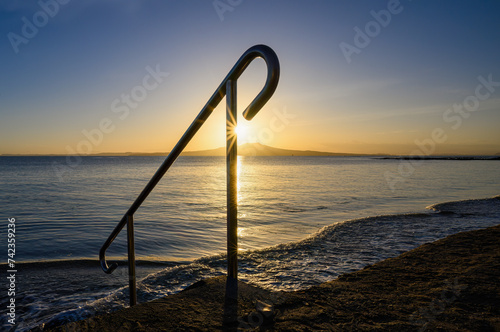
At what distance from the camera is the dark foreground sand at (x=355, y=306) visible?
4.81ft

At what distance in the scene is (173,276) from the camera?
488 centimetres

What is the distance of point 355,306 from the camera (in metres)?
2.13

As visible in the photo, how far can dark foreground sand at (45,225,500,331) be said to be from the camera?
1.47 metres

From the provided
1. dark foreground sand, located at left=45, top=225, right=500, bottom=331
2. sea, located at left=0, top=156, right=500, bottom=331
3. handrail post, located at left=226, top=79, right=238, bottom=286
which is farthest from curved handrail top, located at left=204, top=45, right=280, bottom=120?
sea, located at left=0, top=156, right=500, bottom=331

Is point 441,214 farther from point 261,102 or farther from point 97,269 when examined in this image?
point 261,102

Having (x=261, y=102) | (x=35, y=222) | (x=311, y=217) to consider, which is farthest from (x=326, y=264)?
(x=35, y=222)

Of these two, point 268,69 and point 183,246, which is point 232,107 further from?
point 183,246

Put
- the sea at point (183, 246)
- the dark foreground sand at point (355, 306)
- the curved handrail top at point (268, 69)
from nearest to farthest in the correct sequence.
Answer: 1. the curved handrail top at point (268, 69)
2. the dark foreground sand at point (355, 306)
3. the sea at point (183, 246)

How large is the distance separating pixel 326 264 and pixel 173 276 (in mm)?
2571

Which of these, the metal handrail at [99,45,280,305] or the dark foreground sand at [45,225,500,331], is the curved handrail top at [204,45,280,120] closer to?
the metal handrail at [99,45,280,305]

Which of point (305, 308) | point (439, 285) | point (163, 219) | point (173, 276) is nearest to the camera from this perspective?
point (305, 308)

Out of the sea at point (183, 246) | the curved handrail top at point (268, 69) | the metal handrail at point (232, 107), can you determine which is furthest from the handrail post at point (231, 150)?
the sea at point (183, 246)

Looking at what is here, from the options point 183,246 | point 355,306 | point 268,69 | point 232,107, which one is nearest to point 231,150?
point 232,107

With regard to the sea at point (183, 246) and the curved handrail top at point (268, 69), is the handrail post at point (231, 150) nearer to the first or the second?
the curved handrail top at point (268, 69)
